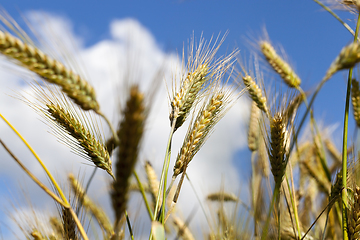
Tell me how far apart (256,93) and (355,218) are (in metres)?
0.79

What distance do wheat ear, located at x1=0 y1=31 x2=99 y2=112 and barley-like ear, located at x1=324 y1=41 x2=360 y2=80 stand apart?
0.70 meters

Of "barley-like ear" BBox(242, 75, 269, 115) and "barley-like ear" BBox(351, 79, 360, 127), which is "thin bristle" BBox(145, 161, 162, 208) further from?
"barley-like ear" BBox(351, 79, 360, 127)

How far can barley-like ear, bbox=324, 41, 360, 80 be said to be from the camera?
93 cm

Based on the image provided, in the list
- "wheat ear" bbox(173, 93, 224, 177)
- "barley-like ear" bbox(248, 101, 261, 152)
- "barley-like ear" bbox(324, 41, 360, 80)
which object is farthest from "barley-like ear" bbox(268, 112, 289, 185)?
"barley-like ear" bbox(248, 101, 261, 152)

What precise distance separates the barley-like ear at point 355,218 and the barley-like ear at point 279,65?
0.93 meters

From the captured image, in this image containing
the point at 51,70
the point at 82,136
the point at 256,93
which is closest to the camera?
the point at 51,70

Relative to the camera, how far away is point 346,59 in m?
0.93

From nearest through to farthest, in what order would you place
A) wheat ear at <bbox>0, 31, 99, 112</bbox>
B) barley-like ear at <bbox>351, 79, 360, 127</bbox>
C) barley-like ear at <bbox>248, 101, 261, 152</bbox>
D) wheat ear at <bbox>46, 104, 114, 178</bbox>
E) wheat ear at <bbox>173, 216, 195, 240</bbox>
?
wheat ear at <bbox>0, 31, 99, 112</bbox>
wheat ear at <bbox>46, 104, 114, 178</bbox>
barley-like ear at <bbox>351, 79, 360, 127</bbox>
wheat ear at <bbox>173, 216, 195, 240</bbox>
barley-like ear at <bbox>248, 101, 261, 152</bbox>

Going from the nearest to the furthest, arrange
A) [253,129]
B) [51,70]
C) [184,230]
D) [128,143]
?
[128,143], [51,70], [184,230], [253,129]

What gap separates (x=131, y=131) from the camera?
0.74 m

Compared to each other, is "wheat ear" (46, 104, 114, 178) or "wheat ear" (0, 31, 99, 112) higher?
"wheat ear" (0, 31, 99, 112)

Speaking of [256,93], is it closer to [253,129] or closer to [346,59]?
[346,59]

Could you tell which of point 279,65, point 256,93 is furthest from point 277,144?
point 279,65

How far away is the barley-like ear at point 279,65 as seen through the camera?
217 centimetres
